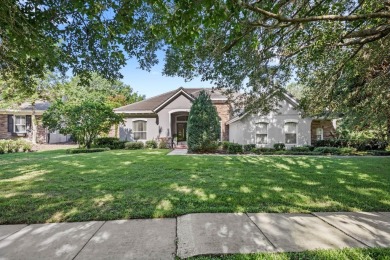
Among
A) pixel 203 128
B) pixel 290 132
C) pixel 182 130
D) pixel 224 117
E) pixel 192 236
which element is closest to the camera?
pixel 192 236

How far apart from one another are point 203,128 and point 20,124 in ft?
70.9

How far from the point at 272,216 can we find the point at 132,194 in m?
→ 3.23

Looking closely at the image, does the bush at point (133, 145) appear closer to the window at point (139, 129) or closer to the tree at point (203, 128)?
the window at point (139, 129)

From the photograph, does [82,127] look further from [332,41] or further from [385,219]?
[385,219]

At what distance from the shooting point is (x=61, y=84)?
78.2ft

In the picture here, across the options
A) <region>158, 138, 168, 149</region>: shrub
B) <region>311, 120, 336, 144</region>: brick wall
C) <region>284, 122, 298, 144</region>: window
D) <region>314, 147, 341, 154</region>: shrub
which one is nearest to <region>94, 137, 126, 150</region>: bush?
<region>158, 138, 168, 149</region>: shrub

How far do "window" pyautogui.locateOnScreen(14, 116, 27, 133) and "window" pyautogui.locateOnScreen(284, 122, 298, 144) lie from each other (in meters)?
26.5

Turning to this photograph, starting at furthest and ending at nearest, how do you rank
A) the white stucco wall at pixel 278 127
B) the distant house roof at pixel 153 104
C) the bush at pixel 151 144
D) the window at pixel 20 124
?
the window at pixel 20 124 → the distant house roof at pixel 153 104 → the bush at pixel 151 144 → the white stucco wall at pixel 278 127

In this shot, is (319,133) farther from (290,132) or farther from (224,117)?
(224,117)

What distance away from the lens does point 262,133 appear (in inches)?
744

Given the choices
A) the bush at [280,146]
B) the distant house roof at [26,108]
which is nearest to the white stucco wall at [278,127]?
the bush at [280,146]

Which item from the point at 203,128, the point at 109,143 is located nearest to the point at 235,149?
the point at 203,128

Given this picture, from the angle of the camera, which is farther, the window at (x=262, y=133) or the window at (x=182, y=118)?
the window at (x=182, y=118)

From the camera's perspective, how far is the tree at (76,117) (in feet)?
59.6
